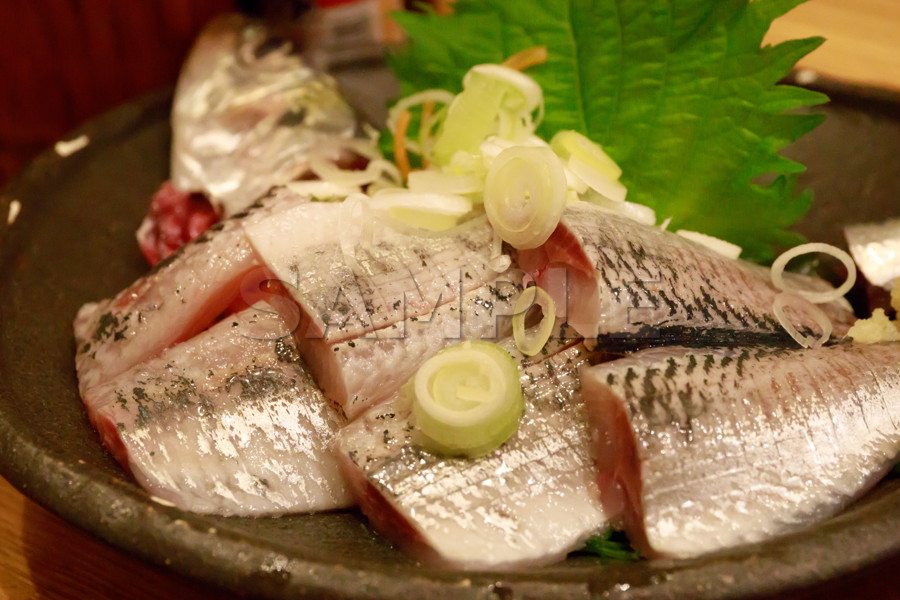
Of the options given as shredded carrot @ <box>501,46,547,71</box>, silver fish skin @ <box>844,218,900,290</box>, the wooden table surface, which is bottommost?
the wooden table surface

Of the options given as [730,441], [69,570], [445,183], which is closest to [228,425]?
[69,570]

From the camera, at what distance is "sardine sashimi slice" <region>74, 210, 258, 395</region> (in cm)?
191

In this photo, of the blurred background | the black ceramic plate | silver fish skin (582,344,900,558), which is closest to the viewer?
the black ceramic plate

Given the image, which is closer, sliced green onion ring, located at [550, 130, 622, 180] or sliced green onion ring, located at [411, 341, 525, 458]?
sliced green onion ring, located at [411, 341, 525, 458]

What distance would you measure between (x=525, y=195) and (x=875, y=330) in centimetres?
99

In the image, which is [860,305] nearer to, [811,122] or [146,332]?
[811,122]

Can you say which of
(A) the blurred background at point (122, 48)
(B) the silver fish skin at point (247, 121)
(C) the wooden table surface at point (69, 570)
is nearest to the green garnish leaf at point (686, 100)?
(B) the silver fish skin at point (247, 121)

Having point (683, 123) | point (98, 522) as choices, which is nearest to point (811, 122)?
point (683, 123)

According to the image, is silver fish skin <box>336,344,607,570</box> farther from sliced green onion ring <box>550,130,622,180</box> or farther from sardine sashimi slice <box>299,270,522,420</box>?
sliced green onion ring <box>550,130,622,180</box>

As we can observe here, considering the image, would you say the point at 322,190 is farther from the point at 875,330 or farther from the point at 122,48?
the point at 122,48

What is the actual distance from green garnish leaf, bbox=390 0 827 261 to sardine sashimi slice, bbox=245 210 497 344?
0.70 metres

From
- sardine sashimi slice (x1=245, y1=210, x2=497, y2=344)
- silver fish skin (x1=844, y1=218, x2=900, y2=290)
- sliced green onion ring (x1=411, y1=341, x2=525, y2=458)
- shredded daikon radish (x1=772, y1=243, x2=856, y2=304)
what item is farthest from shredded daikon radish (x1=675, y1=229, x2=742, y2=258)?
sliced green onion ring (x1=411, y1=341, x2=525, y2=458)

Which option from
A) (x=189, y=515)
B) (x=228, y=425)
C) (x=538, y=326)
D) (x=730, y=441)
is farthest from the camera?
(x=538, y=326)

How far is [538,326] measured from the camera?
1.79 m
